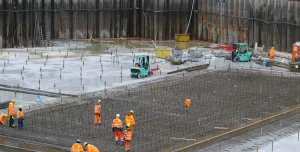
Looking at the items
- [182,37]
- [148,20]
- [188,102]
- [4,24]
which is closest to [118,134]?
[188,102]

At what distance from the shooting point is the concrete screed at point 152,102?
1417 inches

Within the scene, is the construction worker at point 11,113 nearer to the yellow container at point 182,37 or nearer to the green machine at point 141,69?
the green machine at point 141,69

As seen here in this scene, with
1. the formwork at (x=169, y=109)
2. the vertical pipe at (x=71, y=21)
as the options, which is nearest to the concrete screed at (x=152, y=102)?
the formwork at (x=169, y=109)

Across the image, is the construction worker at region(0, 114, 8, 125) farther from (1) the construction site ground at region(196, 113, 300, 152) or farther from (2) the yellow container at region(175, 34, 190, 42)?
(2) the yellow container at region(175, 34, 190, 42)

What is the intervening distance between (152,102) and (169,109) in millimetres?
1898

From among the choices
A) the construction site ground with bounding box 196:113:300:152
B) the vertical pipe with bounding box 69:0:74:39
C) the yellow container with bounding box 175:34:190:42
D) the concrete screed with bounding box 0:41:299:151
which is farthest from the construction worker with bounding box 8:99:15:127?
the vertical pipe with bounding box 69:0:74:39

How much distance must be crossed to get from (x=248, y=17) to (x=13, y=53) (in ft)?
62.2

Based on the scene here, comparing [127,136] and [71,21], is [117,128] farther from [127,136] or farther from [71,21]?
[71,21]

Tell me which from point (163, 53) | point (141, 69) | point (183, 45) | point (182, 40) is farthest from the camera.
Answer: point (182, 40)

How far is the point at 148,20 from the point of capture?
233ft

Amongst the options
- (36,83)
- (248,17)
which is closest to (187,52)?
(248,17)

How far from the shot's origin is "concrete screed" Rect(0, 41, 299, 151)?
36000 millimetres

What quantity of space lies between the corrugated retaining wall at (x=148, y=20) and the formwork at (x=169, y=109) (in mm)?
9741

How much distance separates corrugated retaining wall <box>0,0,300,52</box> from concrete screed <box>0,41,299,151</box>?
263 inches
